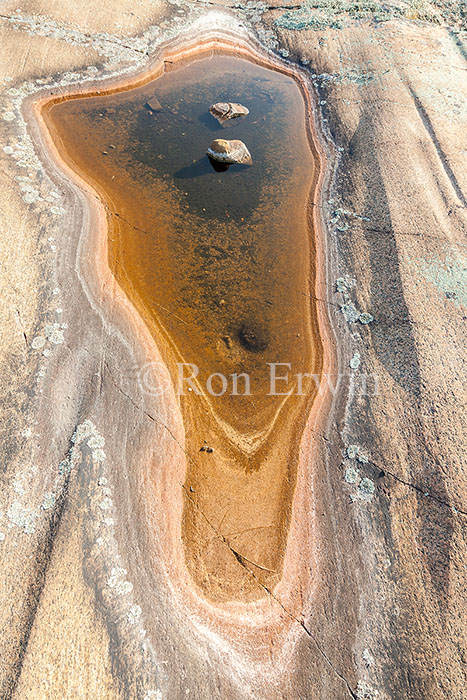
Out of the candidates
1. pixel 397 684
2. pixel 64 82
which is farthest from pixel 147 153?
pixel 397 684

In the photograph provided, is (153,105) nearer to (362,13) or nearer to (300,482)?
(362,13)

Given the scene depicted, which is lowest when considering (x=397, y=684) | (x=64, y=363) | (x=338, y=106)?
(x=397, y=684)

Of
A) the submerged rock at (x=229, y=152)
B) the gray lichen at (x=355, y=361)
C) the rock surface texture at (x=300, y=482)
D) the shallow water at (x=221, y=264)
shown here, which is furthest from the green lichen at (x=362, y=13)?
the gray lichen at (x=355, y=361)

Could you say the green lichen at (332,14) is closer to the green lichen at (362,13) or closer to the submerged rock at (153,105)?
the green lichen at (362,13)

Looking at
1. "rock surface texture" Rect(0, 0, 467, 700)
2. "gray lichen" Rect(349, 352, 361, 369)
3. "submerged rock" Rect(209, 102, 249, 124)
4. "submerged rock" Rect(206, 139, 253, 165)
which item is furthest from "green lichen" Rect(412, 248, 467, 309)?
"submerged rock" Rect(209, 102, 249, 124)

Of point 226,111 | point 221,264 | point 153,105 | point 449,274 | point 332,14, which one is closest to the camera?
point 449,274

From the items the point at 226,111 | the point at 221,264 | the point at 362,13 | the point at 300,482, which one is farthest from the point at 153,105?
the point at 300,482

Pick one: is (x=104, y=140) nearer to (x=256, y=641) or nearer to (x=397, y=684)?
(x=256, y=641)
